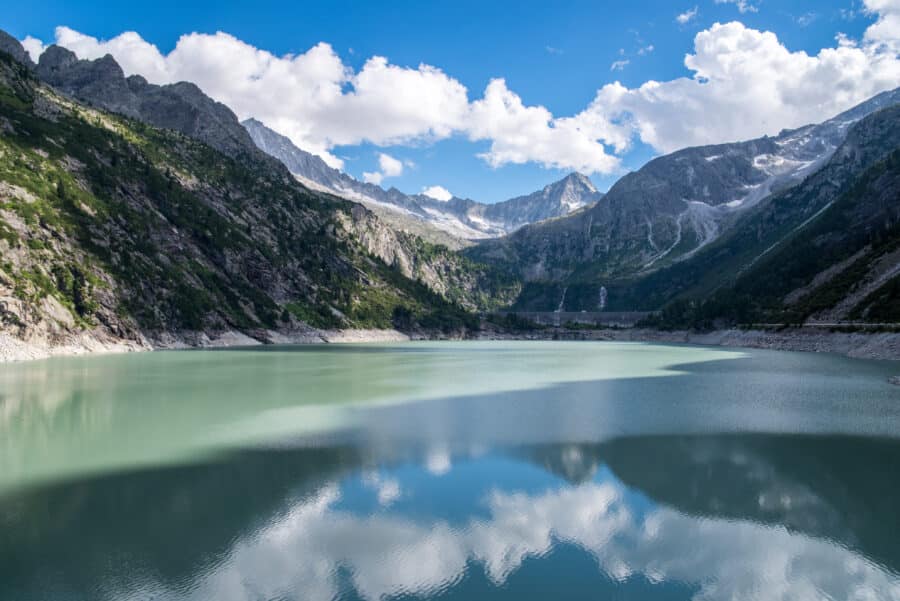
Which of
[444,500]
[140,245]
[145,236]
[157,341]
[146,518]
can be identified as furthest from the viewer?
[145,236]

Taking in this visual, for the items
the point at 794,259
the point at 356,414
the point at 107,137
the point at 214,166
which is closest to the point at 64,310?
the point at 356,414

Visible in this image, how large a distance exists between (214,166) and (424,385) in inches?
6652

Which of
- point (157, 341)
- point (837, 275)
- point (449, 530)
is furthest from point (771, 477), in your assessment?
point (837, 275)

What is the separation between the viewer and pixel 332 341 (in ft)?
495

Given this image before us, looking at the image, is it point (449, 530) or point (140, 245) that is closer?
point (449, 530)

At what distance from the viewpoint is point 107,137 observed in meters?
148

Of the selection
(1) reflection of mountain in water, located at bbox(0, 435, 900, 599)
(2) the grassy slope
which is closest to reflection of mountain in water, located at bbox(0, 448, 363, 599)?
(1) reflection of mountain in water, located at bbox(0, 435, 900, 599)

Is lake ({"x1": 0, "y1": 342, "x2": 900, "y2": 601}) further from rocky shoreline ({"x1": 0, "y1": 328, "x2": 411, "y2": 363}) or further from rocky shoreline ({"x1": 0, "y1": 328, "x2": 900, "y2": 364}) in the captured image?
rocky shoreline ({"x1": 0, "y1": 328, "x2": 411, "y2": 363})

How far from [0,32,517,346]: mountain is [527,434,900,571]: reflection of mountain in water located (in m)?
78.1

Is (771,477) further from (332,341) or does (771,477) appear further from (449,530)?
(332,341)

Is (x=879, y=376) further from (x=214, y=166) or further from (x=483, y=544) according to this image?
(x=214, y=166)

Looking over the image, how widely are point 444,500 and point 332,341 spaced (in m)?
136

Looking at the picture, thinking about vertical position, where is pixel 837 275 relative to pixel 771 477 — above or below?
above

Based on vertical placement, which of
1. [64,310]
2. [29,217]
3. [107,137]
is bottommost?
[64,310]
